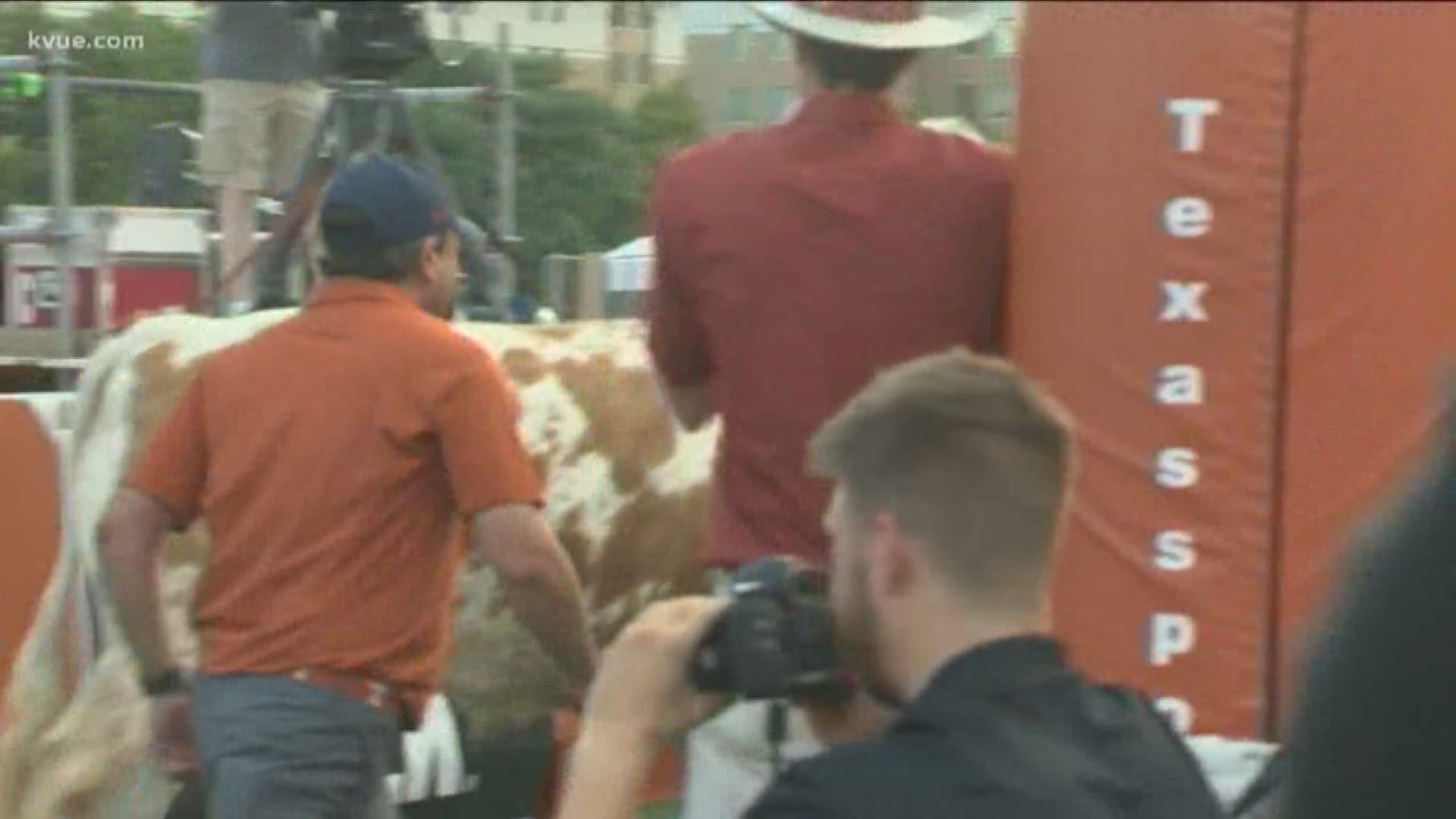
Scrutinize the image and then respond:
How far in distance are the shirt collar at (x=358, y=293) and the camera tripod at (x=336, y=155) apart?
207 centimetres

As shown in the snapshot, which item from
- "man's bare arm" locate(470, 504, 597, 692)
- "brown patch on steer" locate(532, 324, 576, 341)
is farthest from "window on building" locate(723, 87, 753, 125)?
"man's bare arm" locate(470, 504, 597, 692)

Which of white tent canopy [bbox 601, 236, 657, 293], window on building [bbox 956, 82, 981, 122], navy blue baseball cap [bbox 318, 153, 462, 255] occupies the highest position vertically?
window on building [bbox 956, 82, 981, 122]

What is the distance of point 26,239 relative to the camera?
8969 millimetres

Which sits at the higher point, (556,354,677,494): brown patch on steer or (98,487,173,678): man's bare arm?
(98,487,173,678): man's bare arm

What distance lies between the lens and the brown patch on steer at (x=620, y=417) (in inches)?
321

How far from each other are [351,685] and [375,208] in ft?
2.57

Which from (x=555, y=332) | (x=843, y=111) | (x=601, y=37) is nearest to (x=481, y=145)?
(x=555, y=332)

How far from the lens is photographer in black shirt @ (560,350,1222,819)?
8.93 ft

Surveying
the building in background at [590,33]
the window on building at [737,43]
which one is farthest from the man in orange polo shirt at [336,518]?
the building in background at [590,33]

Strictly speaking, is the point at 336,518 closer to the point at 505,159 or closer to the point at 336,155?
the point at 336,155

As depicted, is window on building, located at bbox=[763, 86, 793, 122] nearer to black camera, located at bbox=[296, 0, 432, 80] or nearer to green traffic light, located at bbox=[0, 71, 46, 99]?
black camera, located at bbox=[296, 0, 432, 80]

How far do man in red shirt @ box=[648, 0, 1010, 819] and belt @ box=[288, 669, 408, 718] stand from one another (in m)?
0.68

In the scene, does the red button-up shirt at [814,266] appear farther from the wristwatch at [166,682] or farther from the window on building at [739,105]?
the window on building at [739,105]

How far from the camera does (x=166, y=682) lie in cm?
532
